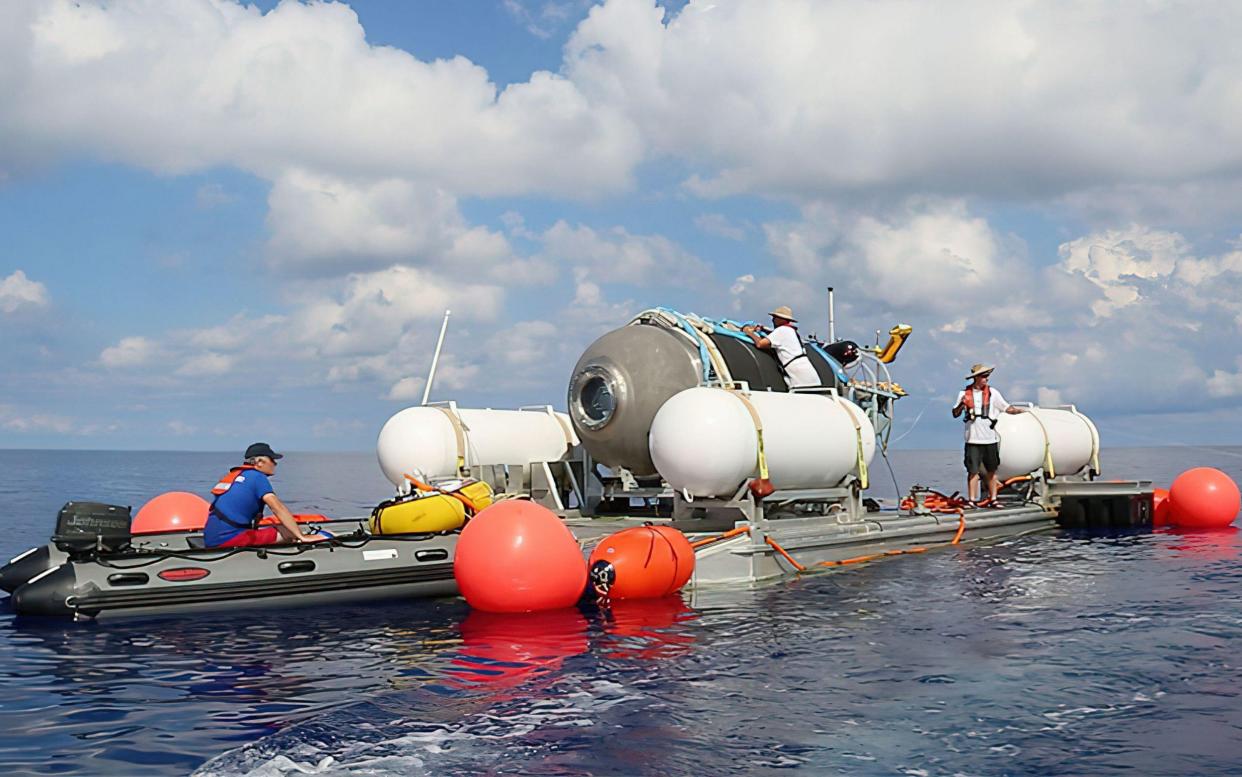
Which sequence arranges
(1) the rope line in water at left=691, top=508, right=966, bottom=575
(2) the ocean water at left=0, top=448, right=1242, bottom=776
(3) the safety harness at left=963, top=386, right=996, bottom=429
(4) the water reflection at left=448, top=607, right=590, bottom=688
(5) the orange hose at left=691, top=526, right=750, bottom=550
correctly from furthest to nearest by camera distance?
(3) the safety harness at left=963, top=386, right=996, bottom=429 → (1) the rope line in water at left=691, top=508, right=966, bottom=575 → (5) the orange hose at left=691, top=526, right=750, bottom=550 → (4) the water reflection at left=448, top=607, right=590, bottom=688 → (2) the ocean water at left=0, top=448, right=1242, bottom=776

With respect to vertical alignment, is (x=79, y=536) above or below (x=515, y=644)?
above

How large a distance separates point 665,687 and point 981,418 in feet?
39.1

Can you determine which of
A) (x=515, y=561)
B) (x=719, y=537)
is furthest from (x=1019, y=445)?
(x=515, y=561)

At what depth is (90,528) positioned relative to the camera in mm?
10500

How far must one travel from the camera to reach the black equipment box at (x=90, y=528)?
33.9 feet

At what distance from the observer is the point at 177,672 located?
8.13 m

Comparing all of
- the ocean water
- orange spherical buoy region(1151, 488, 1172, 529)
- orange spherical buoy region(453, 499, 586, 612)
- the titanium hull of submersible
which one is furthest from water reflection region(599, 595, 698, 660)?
orange spherical buoy region(1151, 488, 1172, 529)

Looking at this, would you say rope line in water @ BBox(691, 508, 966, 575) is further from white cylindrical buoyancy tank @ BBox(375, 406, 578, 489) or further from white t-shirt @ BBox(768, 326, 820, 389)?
white cylindrical buoyancy tank @ BBox(375, 406, 578, 489)

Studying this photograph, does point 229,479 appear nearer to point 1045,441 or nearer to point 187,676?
point 187,676

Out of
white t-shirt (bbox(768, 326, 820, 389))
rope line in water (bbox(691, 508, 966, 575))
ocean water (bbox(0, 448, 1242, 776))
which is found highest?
white t-shirt (bbox(768, 326, 820, 389))

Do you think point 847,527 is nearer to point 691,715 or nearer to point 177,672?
point 691,715

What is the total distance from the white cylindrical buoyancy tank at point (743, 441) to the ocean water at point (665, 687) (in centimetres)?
156

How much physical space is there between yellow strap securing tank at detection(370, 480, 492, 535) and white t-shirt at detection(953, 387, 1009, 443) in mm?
9418

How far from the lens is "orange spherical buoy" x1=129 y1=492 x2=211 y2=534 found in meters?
14.0
